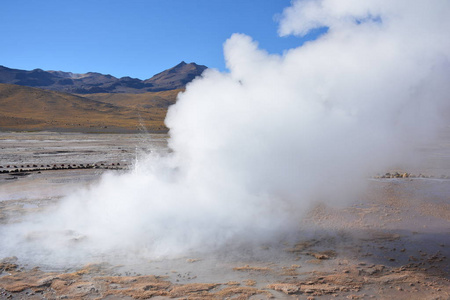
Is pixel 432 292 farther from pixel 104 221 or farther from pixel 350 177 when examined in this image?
pixel 350 177

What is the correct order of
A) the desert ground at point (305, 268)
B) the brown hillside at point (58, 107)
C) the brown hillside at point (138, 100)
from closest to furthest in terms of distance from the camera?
the desert ground at point (305, 268), the brown hillside at point (58, 107), the brown hillside at point (138, 100)

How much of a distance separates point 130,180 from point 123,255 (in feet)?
12.4

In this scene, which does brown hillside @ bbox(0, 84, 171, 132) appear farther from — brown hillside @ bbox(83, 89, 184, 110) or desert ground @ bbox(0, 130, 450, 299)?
desert ground @ bbox(0, 130, 450, 299)

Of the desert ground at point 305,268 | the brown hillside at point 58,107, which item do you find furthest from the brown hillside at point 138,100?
the desert ground at point 305,268

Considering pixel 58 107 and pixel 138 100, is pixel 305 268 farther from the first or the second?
pixel 138 100

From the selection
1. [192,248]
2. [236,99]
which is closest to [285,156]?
[236,99]

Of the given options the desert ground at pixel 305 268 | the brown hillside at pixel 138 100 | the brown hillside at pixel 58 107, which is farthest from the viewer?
the brown hillside at pixel 138 100

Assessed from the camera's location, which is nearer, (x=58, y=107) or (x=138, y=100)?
(x=58, y=107)

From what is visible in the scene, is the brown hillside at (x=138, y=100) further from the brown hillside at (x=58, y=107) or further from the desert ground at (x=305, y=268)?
the desert ground at (x=305, y=268)

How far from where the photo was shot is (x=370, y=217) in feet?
27.3

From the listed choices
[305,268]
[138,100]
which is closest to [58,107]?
[138,100]

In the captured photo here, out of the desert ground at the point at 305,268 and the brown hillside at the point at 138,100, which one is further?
the brown hillside at the point at 138,100

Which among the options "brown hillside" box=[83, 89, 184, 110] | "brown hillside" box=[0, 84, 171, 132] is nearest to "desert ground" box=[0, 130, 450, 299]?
"brown hillside" box=[0, 84, 171, 132]

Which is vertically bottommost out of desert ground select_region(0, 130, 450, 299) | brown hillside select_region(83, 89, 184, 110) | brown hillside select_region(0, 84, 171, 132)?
desert ground select_region(0, 130, 450, 299)
